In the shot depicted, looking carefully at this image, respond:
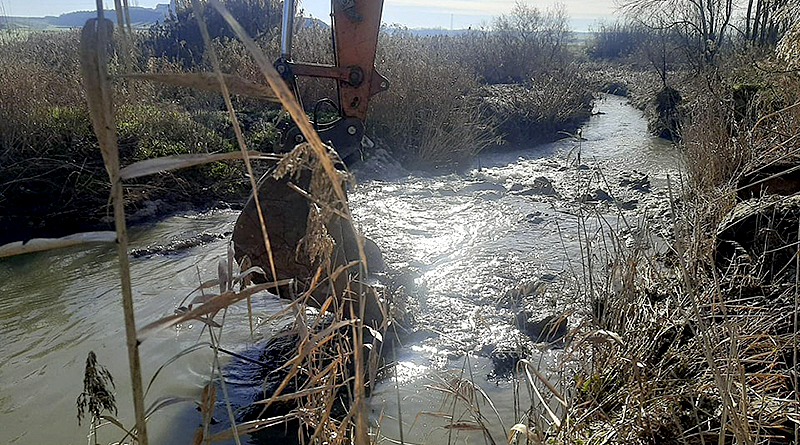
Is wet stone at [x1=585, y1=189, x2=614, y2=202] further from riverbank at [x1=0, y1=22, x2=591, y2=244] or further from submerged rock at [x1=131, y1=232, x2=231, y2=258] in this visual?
submerged rock at [x1=131, y1=232, x2=231, y2=258]

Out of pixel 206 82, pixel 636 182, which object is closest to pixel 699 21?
pixel 636 182

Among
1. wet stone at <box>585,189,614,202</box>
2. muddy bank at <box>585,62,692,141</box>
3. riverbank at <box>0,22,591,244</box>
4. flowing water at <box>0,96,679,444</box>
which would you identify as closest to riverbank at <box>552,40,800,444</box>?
flowing water at <box>0,96,679,444</box>

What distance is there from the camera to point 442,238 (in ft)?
21.9

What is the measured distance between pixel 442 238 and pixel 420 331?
7.61 ft

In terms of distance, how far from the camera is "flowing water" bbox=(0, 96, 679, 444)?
3.39 m

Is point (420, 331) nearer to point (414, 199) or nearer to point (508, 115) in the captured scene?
point (414, 199)

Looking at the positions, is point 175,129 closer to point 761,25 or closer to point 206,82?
point 206,82

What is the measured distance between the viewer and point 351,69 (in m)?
5.30

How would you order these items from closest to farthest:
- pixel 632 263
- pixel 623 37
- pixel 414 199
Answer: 1. pixel 632 263
2. pixel 414 199
3. pixel 623 37

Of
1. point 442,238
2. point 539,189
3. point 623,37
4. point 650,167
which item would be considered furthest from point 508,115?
point 623,37

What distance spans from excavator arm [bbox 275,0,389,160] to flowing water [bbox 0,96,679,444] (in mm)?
1315

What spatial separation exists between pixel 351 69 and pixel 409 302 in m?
2.06

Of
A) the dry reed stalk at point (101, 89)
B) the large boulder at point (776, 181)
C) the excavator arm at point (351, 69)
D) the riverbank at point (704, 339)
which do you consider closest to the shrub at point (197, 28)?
the excavator arm at point (351, 69)

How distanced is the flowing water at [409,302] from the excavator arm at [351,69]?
1.32 meters
